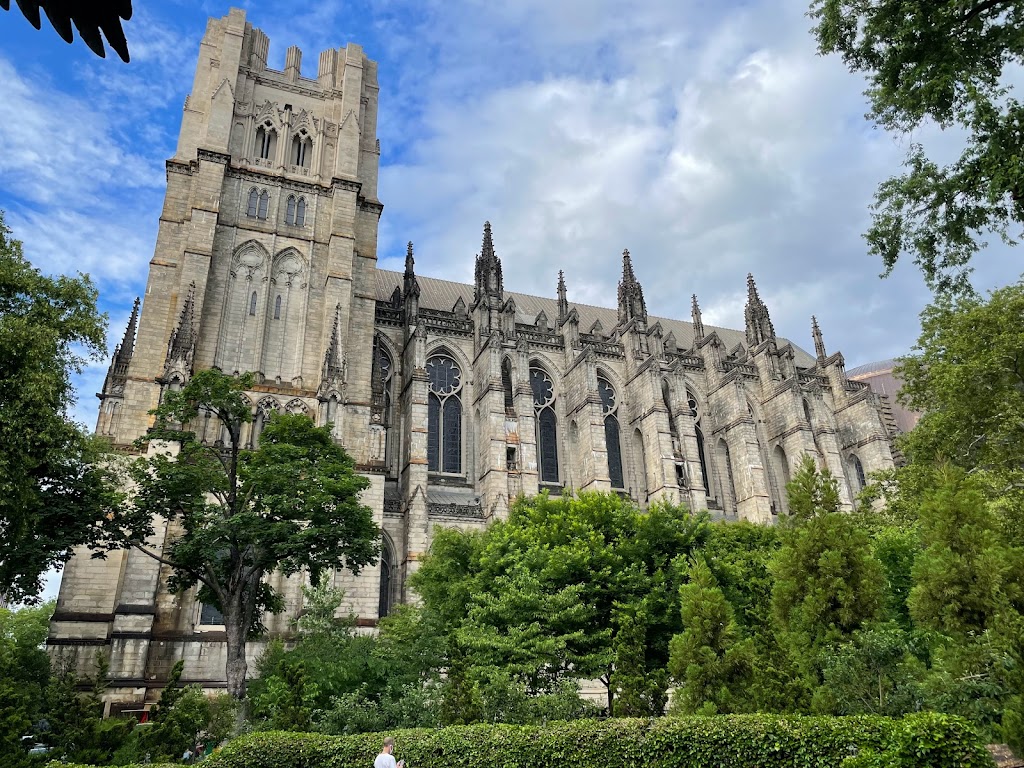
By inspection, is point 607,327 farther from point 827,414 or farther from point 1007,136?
point 1007,136

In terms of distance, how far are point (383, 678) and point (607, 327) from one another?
114 feet

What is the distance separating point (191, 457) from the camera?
2227 cm

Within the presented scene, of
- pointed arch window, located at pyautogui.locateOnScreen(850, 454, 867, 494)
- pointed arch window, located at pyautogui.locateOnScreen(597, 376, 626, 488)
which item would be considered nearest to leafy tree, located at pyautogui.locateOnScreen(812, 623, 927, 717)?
pointed arch window, located at pyautogui.locateOnScreen(597, 376, 626, 488)

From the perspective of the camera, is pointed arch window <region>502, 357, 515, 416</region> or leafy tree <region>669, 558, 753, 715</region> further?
pointed arch window <region>502, 357, 515, 416</region>

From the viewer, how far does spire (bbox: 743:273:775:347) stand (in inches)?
1885

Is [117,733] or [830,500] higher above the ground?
[830,500]

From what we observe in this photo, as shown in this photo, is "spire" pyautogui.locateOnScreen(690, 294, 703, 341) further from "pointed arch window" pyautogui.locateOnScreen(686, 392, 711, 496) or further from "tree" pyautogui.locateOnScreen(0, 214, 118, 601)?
"tree" pyautogui.locateOnScreen(0, 214, 118, 601)

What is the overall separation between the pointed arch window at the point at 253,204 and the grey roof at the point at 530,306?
938 cm

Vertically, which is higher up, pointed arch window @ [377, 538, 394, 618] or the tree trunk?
pointed arch window @ [377, 538, 394, 618]

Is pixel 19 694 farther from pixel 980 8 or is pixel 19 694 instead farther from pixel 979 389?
pixel 979 389

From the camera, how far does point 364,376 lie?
3119 cm

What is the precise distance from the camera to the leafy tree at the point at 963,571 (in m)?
10.6

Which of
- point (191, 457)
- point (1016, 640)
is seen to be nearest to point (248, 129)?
point (191, 457)

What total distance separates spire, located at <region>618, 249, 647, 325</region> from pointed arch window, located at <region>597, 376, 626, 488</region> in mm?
4316
